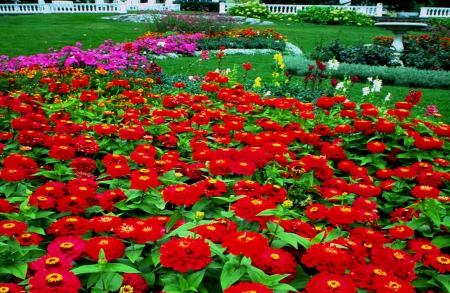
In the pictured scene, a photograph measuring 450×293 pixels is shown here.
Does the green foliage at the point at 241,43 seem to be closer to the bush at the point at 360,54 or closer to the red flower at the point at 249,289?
the bush at the point at 360,54

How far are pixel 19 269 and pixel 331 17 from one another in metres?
27.5

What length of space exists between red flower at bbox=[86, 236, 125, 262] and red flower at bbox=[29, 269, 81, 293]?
23 centimetres

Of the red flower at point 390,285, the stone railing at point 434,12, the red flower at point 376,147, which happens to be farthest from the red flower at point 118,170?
the stone railing at point 434,12

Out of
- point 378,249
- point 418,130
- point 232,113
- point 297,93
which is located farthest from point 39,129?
point 297,93

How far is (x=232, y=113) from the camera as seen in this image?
4.13 m

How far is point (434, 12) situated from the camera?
3153 centimetres

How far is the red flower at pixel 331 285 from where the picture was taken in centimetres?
140

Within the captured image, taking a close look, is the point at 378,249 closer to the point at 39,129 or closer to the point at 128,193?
A: the point at 128,193

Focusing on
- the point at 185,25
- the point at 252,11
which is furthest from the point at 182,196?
the point at 252,11

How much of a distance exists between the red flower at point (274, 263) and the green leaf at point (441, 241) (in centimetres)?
87

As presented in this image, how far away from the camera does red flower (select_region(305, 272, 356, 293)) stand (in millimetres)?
1398

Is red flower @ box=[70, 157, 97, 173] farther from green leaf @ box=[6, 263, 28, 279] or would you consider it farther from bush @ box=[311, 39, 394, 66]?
bush @ box=[311, 39, 394, 66]

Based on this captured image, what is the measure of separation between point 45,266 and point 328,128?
8.91 feet

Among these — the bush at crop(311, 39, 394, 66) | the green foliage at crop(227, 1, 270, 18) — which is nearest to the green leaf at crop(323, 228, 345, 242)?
the bush at crop(311, 39, 394, 66)
